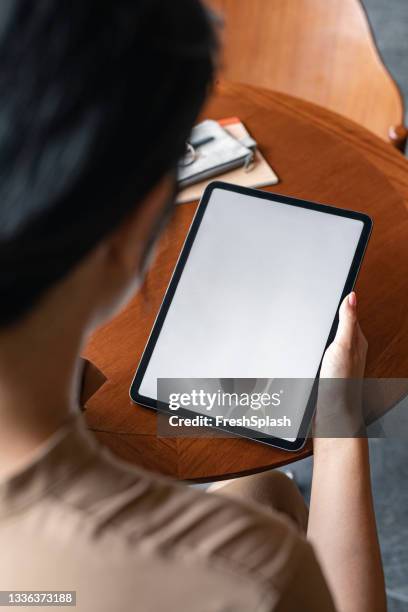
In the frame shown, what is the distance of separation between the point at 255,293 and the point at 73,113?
0.58 metres

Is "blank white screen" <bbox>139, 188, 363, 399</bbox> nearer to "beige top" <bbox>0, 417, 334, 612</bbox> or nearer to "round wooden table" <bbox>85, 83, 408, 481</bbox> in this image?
"round wooden table" <bbox>85, 83, 408, 481</bbox>

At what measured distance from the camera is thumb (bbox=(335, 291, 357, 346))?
32.6 inches

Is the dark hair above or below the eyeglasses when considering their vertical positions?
above

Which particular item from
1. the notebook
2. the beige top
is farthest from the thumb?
the beige top

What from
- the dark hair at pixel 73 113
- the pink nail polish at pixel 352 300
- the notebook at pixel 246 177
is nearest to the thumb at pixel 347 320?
the pink nail polish at pixel 352 300

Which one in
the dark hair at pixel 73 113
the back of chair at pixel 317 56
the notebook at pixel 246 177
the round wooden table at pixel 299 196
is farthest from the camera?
the back of chair at pixel 317 56

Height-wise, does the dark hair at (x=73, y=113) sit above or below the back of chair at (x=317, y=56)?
above

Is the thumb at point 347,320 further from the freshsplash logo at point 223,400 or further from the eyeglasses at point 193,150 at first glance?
the eyeglasses at point 193,150

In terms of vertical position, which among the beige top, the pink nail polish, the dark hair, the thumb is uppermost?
the dark hair

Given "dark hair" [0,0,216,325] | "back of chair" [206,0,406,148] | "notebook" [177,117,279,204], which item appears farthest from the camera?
"back of chair" [206,0,406,148]

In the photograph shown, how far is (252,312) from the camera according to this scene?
2.87ft

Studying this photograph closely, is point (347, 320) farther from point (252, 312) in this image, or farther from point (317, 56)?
point (317, 56)

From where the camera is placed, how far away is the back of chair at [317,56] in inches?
53.4

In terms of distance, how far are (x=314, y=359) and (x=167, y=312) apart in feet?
0.60
